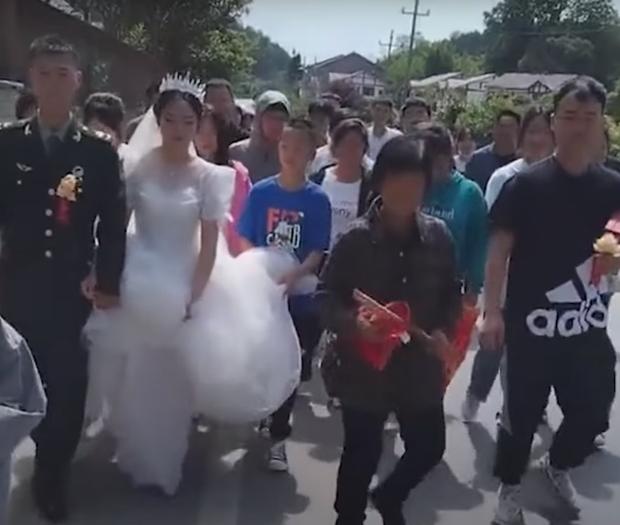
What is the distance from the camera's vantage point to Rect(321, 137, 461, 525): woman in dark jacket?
3.79 m

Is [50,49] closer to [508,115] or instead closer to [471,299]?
[471,299]

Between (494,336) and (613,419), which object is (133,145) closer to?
(494,336)

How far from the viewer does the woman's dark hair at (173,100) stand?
15.3 ft

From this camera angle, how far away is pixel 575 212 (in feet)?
14.1

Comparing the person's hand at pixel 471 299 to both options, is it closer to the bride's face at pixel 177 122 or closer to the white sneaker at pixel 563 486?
the white sneaker at pixel 563 486

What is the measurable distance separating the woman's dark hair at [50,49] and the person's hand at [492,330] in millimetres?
1990

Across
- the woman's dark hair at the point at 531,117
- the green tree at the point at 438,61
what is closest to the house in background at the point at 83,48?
the woman's dark hair at the point at 531,117

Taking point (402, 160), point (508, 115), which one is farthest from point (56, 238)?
point (508, 115)

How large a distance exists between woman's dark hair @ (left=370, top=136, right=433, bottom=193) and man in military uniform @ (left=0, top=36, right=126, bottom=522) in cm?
A: 125

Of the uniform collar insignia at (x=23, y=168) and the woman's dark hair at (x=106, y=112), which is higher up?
the woman's dark hair at (x=106, y=112)

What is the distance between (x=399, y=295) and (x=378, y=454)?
0.63 meters

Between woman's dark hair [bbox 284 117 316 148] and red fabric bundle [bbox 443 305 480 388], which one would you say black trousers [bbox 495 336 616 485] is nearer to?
red fabric bundle [bbox 443 305 480 388]

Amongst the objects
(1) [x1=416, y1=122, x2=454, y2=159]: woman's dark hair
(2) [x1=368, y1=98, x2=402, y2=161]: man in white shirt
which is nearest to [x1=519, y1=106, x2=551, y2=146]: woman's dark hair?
(1) [x1=416, y1=122, x2=454, y2=159]: woman's dark hair

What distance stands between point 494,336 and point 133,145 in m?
1.88
